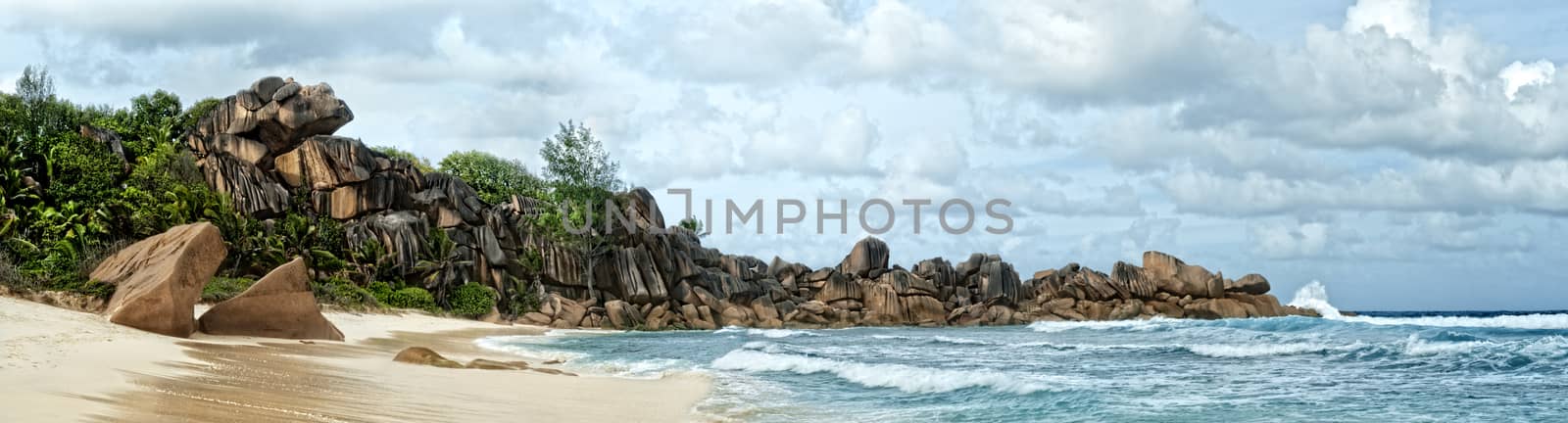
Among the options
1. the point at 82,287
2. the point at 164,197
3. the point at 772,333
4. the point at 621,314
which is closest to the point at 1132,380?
the point at 82,287

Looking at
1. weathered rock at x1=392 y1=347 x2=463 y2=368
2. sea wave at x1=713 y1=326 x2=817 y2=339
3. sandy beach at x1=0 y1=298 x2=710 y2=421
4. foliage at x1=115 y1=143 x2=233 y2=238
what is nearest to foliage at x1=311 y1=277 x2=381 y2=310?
foliage at x1=115 y1=143 x2=233 y2=238

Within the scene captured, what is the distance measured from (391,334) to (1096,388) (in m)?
20.2

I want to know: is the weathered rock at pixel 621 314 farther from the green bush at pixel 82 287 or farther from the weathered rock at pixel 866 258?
the green bush at pixel 82 287

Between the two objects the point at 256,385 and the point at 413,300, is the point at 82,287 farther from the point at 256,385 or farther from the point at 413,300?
the point at 413,300

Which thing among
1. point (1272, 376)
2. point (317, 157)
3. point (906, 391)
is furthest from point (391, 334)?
point (317, 157)

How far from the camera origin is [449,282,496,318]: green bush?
46.2 m

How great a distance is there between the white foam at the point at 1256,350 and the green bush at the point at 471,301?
30.8 meters

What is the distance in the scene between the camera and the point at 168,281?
18.3 m

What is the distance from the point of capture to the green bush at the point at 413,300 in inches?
1692

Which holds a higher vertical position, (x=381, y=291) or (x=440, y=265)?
(x=440, y=265)

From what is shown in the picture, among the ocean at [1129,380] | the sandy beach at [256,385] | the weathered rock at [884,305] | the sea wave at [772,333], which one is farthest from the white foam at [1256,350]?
the weathered rock at [884,305]

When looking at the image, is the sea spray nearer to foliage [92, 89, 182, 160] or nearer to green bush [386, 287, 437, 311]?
green bush [386, 287, 437, 311]

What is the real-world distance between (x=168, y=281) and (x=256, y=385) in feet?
28.9

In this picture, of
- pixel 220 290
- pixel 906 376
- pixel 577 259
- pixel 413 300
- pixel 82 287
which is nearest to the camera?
pixel 906 376
